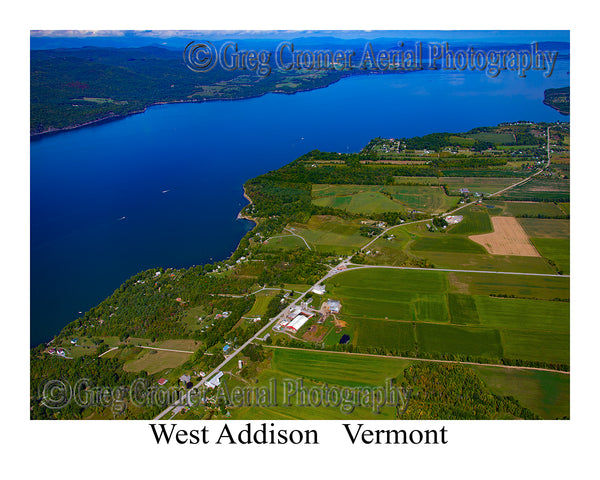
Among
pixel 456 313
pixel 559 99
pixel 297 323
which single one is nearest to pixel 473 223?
pixel 456 313

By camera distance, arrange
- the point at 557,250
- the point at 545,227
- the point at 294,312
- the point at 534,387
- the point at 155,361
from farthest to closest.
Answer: the point at 545,227 < the point at 557,250 < the point at 294,312 < the point at 155,361 < the point at 534,387

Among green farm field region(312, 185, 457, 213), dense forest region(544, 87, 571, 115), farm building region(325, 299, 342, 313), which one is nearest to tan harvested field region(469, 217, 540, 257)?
green farm field region(312, 185, 457, 213)

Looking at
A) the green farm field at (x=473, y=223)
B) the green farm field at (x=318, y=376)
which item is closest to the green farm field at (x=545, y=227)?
the green farm field at (x=473, y=223)

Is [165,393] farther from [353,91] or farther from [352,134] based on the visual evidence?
[353,91]

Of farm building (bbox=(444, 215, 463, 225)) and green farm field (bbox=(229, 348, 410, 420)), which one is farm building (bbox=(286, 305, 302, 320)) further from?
farm building (bbox=(444, 215, 463, 225))

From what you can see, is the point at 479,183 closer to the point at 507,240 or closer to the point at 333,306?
the point at 507,240

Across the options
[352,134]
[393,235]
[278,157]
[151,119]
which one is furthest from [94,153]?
[393,235]
